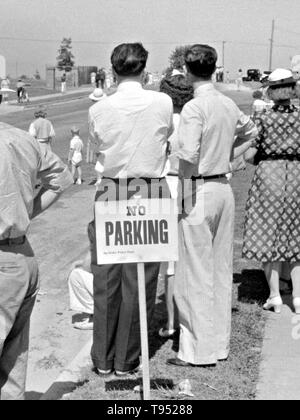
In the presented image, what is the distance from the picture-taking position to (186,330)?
4.95 metres

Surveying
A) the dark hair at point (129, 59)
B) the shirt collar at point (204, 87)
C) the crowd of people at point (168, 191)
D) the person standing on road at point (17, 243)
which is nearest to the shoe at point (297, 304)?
the crowd of people at point (168, 191)

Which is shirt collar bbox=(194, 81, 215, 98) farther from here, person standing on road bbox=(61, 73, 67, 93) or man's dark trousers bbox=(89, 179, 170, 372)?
person standing on road bbox=(61, 73, 67, 93)

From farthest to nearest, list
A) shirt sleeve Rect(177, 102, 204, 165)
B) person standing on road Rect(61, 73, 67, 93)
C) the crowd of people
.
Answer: person standing on road Rect(61, 73, 67, 93) → shirt sleeve Rect(177, 102, 204, 165) → the crowd of people

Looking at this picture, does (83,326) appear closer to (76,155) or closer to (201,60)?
(201,60)

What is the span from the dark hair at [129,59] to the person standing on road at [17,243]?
1.01 meters

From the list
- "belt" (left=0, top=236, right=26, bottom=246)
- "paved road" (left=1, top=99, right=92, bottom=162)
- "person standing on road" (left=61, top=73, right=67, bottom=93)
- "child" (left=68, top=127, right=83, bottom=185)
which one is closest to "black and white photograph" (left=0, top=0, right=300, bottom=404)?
"belt" (left=0, top=236, right=26, bottom=246)

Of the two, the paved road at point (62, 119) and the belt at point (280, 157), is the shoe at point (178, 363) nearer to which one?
the belt at point (280, 157)

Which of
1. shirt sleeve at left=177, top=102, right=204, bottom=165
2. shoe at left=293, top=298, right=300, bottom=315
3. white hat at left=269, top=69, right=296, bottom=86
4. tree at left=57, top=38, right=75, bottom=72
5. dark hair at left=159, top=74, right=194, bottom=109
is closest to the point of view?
shirt sleeve at left=177, top=102, right=204, bottom=165

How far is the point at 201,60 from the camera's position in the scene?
4746 millimetres

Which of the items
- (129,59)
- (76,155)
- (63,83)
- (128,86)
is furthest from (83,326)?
(63,83)

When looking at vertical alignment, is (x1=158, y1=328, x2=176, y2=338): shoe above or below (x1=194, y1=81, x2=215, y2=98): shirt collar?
below

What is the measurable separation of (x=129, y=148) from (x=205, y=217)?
0.75 m

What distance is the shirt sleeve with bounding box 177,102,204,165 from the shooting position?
464cm
